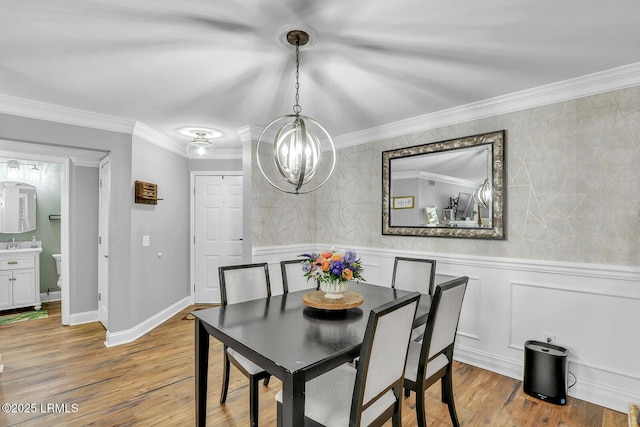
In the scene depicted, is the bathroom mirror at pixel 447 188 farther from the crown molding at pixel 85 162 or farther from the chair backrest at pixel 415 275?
the crown molding at pixel 85 162

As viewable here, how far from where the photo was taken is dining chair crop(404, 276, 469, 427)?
1.79m

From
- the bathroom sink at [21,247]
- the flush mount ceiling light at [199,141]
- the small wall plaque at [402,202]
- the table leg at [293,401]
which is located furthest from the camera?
the bathroom sink at [21,247]

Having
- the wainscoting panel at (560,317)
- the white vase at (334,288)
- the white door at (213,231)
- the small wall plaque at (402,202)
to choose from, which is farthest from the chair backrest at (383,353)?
the white door at (213,231)

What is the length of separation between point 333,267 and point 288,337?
0.54m

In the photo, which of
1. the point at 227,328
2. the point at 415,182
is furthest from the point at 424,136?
the point at 227,328

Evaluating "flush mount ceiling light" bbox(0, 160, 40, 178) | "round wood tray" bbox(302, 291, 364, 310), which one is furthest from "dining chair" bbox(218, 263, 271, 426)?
"flush mount ceiling light" bbox(0, 160, 40, 178)

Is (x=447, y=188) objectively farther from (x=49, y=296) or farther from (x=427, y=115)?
(x=49, y=296)

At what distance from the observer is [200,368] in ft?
6.23

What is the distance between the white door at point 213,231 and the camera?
16.0 ft

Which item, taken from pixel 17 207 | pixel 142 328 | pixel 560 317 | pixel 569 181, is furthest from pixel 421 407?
pixel 17 207

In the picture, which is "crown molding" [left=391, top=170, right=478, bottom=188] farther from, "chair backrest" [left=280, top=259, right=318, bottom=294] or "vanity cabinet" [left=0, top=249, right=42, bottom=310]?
"vanity cabinet" [left=0, top=249, right=42, bottom=310]

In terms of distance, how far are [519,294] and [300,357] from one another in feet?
7.36

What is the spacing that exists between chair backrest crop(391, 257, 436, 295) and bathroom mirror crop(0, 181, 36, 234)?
5604mm

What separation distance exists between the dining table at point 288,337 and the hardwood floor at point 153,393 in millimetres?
519
